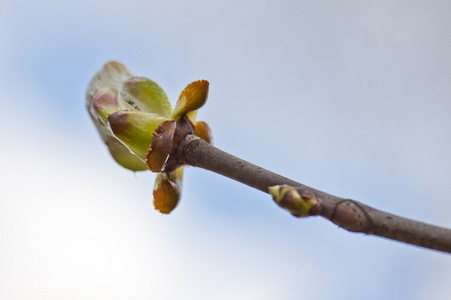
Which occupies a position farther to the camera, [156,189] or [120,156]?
[120,156]

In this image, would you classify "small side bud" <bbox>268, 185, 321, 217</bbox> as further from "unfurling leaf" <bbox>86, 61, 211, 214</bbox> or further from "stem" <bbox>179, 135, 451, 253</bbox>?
"unfurling leaf" <bbox>86, 61, 211, 214</bbox>

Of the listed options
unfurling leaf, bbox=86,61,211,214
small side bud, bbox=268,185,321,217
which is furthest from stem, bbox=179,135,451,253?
unfurling leaf, bbox=86,61,211,214

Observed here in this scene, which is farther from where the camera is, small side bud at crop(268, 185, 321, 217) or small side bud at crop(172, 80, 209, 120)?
small side bud at crop(172, 80, 209, 120)

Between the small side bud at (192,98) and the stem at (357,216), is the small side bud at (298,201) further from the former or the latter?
the small side bud at (192,98)

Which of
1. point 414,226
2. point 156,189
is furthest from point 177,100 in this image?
point 414,226

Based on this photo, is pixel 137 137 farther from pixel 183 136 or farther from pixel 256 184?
pixel 256 184

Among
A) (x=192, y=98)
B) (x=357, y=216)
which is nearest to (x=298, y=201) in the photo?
(x=357, y=216)
